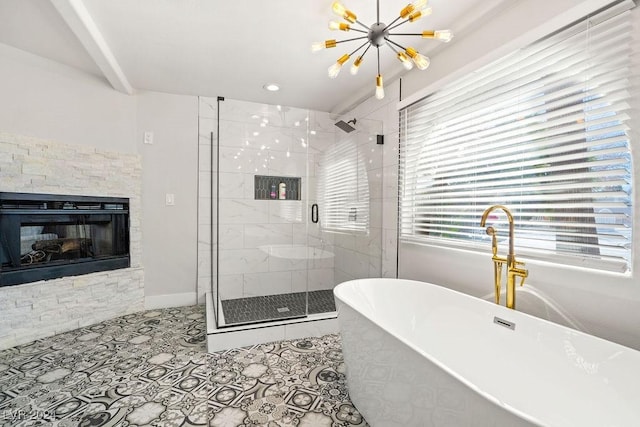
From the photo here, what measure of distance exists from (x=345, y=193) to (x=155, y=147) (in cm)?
211

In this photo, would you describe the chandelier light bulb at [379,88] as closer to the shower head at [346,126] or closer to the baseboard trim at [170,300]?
the shower head at [346,126]

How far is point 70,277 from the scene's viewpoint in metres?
2.65

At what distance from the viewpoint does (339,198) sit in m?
3.17

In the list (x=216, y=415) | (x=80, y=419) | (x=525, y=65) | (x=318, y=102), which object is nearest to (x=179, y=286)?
(x=80, y=419)

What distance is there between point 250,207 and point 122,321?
163 centimetres

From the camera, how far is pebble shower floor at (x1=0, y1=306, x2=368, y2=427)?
5.08 feet

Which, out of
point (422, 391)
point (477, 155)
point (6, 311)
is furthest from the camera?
point (6, 311)

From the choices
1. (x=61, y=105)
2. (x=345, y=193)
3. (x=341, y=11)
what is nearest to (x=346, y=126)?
(x=345, y=193)

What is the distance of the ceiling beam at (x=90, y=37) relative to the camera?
5.80ft

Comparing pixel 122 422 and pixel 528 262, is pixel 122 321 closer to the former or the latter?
pixel 122 422

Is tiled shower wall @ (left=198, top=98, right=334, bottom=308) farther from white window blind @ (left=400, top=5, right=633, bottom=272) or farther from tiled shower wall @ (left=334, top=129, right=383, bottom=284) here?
white window blind @ (left=400, top=5, right=633, bottom=272)

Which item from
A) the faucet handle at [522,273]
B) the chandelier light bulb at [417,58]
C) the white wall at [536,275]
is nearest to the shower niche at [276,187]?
the white wall at [536,275]

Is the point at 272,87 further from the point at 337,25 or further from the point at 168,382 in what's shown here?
the point at 168,382

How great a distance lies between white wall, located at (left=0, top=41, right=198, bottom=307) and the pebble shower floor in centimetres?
77
